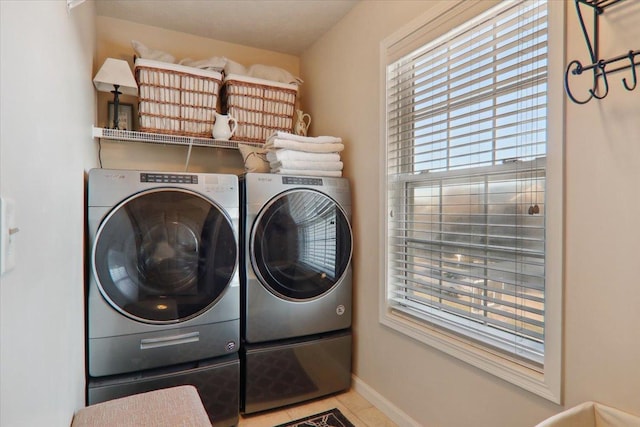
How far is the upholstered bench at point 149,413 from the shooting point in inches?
49.4

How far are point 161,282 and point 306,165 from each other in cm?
104

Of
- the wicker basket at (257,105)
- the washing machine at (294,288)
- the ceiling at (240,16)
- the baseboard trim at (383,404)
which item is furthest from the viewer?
the wicker basket at (257,105)

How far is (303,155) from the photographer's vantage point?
2.24 meters

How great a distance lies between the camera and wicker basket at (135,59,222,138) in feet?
7.37

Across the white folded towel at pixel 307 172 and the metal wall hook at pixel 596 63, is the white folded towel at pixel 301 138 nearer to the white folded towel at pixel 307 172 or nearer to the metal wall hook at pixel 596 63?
the white folded towel at pixel 307 172

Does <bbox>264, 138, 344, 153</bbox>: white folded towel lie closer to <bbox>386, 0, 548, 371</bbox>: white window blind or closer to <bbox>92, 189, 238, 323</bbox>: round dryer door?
<bbox>386, 0, 548, 371</bbox>: white window blind

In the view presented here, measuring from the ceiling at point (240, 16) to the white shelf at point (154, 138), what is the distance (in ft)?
2.71

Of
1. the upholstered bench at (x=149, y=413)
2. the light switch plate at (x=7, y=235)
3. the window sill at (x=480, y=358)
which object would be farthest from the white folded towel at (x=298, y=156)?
the light switch plate at (x=7, y=235)

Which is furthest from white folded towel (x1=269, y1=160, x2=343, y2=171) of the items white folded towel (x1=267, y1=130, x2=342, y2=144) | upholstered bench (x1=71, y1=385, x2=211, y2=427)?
upholstered bench (x1=71, y1=385, x2=211, y2=427)

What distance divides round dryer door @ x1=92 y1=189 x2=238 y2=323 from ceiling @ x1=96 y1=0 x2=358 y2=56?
1281 millimetres

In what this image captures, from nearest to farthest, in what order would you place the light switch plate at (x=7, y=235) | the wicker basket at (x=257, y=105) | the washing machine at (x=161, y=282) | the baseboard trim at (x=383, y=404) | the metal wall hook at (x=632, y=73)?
1. the light switch plate at (x=7, y=235)
2. the metal wall hook at (x=632, y=73)
3. the washing machine at (x=161, y=282)
4. the baseboard trim at (x=383, y=404)
5. the wicker basket at (x=257, y=105)

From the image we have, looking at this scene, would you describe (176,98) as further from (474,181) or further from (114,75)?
(474,181)

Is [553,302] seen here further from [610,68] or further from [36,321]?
[36,321]

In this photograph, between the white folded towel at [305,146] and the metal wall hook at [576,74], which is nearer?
the metal wall hook at [576,74]
